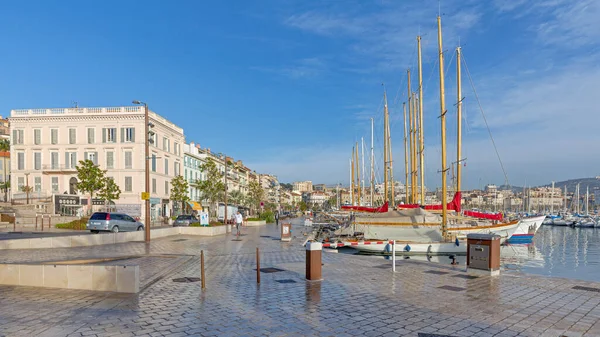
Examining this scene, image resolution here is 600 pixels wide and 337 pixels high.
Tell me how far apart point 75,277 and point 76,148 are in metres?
50.6

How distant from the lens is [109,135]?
53594 millimetres

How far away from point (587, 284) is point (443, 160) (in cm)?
1761

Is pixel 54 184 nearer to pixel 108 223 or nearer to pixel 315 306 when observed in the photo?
pixel 108 223

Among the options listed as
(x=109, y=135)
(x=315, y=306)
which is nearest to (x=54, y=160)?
(x=109, y=135)

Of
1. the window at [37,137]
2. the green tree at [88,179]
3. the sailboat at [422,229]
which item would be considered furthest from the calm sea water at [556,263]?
the window at [37,137]

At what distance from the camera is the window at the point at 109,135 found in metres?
53.5

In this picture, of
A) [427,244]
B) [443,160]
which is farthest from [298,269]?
[443,160]

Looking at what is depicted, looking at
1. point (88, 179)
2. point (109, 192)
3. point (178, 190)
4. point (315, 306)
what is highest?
point (88, 179)

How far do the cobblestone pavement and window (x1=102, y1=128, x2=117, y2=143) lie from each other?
4590cm

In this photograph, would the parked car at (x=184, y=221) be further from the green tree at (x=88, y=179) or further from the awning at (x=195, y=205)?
the awning at (x=195, y=205)

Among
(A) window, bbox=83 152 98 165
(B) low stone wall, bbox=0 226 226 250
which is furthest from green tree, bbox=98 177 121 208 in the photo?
(B) low stone wall, bbox=0 226 226 250

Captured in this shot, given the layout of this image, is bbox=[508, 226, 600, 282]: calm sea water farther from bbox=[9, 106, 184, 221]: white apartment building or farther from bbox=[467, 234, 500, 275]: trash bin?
bbox=[9, 106, 184, 221]: white apartment building

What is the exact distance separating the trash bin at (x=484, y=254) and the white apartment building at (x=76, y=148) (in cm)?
4734

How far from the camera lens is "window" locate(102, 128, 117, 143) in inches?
2106
